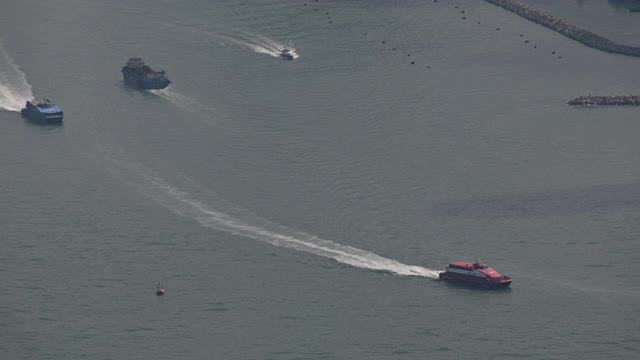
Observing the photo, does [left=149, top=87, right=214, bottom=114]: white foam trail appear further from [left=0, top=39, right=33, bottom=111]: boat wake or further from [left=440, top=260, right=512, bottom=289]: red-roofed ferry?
[left=440, top=260, right=512, bottom=289]: red-roofed ferry

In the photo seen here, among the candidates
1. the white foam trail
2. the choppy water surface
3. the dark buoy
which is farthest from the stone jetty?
the dark buoy

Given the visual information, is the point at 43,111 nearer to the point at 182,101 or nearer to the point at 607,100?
the point at 182,101

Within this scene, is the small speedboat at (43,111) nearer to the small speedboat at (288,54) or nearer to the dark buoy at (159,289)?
the small speedboat at (288,54)

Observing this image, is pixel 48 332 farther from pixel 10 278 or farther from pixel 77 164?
pixel 77 164

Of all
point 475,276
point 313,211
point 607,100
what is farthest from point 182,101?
point 475,276

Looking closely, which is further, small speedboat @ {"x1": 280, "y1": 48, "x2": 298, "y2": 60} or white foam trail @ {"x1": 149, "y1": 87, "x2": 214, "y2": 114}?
small speedboat @ {"x1": 280, "y1": 48, "x2": 298, "y2": 60}

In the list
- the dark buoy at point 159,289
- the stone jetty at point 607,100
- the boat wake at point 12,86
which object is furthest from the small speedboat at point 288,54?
the dark buoy at point 159,289
